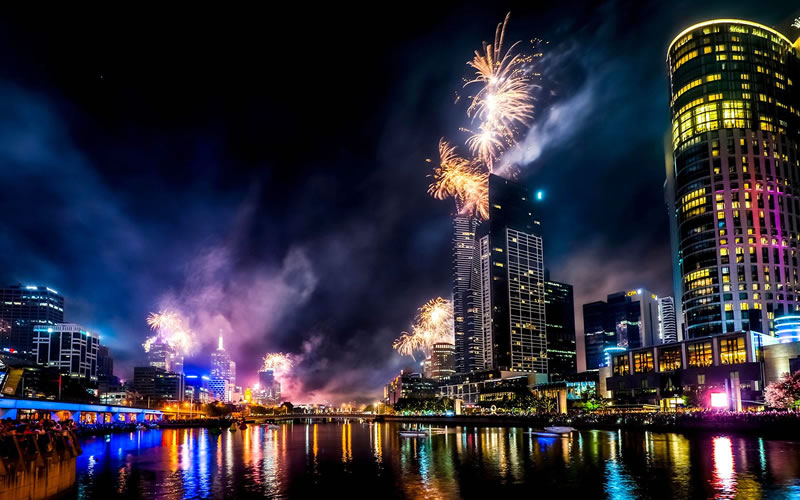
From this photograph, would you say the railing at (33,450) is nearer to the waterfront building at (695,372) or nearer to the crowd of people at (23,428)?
the crowd of people at (23,428)

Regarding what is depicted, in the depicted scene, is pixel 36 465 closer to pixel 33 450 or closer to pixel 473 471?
pixel 33 450

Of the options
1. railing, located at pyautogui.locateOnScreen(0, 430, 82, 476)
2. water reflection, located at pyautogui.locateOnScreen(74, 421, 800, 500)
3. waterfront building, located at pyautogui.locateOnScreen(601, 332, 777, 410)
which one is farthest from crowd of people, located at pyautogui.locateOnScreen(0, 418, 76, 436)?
waterfront building, located at pyautogui.locateOnScreen(601, 332, 777, 410)

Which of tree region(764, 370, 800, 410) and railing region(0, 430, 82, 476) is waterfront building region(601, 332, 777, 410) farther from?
railing region(0, 430, 82, 476)

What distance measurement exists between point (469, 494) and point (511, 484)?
813 centimetres

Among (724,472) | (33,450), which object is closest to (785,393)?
(724,472)

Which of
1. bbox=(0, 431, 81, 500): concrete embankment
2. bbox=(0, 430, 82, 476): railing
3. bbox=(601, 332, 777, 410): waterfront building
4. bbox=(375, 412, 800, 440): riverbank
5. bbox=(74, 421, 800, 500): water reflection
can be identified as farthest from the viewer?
bbox=(601, 332, 777, 410): waterfront building

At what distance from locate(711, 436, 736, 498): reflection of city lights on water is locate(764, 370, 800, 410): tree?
51.0 m

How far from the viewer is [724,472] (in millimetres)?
65000

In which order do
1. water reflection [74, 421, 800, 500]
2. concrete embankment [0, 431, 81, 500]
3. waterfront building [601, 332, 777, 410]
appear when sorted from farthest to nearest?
waterfront building [601, 332, 777, 410]
water reflection [74, 421, 800, 500]
concrete embankment [0, 431, 81, 500]

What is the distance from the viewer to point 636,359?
632 ft

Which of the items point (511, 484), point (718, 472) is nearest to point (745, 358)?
point (718, 472)

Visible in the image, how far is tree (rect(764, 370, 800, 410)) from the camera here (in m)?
133

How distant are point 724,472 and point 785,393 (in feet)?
287

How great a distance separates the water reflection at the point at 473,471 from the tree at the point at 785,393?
3753 centimetres
